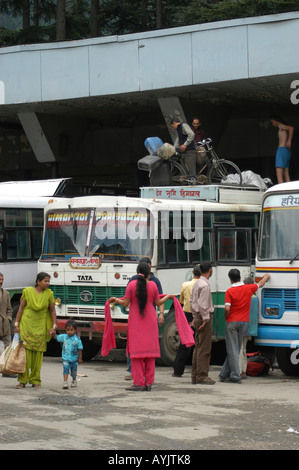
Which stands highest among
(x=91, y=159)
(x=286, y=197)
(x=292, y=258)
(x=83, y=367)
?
(x=91, y=159)

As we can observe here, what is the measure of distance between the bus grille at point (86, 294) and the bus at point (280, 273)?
2538mm

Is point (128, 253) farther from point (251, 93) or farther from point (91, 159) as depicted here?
point (91, 159)

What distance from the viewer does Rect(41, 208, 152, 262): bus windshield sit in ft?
51.4

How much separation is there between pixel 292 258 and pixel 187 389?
2.85m

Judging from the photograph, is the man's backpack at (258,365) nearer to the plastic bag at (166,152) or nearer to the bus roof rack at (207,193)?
the bus roof rack at (207,193)

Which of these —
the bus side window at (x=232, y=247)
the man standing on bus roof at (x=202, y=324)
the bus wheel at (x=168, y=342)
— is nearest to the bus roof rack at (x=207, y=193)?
the bus side window at (x=232, y=247)

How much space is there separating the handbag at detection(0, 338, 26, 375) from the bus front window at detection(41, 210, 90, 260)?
3.84m

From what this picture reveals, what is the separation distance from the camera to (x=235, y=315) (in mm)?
13961

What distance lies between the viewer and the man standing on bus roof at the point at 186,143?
18812mm

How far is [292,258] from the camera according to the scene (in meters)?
14.4

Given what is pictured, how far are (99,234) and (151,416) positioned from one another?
6286mm

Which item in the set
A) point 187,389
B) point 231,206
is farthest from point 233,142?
point 187,389

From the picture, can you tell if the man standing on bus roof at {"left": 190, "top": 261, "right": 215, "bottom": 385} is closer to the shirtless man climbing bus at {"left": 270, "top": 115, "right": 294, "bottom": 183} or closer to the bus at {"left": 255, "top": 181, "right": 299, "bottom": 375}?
the bus at {"left": 255, "top": 181, "right": 299, "bottom": 375}
